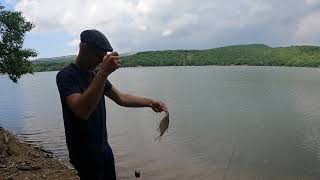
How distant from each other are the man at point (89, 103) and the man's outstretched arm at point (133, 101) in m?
0.01

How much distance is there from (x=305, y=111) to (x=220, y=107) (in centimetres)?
790

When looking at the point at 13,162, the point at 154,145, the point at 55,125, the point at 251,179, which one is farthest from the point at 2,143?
the point at 55,125

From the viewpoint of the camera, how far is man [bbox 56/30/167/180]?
3299 mm

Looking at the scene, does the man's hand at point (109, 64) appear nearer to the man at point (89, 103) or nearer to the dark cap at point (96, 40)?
the man at point (89, 103)

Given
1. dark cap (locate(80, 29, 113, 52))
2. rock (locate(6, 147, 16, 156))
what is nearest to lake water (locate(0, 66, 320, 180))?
rock (locate(6, 147, 16, 156))

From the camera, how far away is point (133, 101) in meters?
4.50

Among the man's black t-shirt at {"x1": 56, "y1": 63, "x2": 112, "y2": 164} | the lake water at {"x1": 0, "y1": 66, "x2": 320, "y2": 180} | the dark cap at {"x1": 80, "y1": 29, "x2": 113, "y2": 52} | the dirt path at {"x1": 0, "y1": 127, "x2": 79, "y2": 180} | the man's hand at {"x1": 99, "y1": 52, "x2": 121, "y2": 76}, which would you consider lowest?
the lake water at {"x1": 0, "y1": 66, "x2": 320, "y2": 180}

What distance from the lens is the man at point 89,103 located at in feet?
10.8

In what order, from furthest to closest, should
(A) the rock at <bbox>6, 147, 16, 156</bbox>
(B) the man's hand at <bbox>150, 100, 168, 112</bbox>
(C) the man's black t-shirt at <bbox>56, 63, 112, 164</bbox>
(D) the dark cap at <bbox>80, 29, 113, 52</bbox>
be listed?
(A) the rock at <bbox>6, 147, 16, 156</bbox> → (B) the man's hand at <bbox>150, 100, 168, 112</bbox> → (C) the man's black t-shirt at <bbox>56, 63, 112, 164</bbox> → (D) the dark cap at <bbox>80, 29, 113, 52</bbox>

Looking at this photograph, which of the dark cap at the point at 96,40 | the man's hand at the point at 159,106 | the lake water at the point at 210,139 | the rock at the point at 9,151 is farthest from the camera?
the lake water at the point at 210,139

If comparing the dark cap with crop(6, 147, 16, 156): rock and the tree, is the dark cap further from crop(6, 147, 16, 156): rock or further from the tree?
the tree

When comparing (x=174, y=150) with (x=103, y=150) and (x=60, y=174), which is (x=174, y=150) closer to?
(x=60, y=174)

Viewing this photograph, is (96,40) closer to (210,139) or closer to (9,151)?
(9,151)

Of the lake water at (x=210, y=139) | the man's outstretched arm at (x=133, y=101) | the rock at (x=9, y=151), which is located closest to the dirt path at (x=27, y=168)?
the rock at (x=9, y=151)
